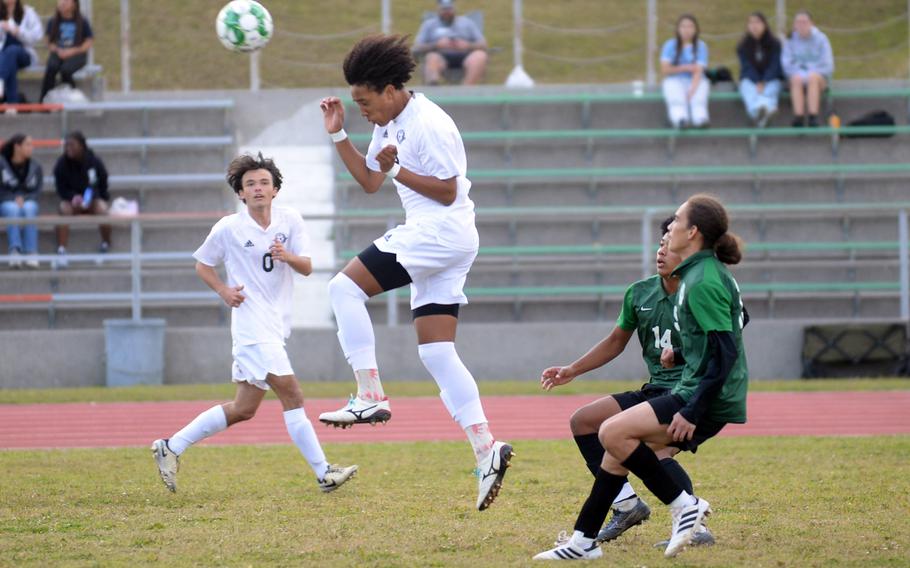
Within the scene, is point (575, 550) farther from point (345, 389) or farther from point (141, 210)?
point (141, 210)

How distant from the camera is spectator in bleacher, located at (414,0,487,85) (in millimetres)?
19953

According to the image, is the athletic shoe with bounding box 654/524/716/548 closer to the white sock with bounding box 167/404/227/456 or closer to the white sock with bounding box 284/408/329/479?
the white sock with bounding box 284/408/329/479

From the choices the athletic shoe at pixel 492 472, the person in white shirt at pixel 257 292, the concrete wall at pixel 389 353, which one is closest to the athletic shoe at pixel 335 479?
the person in white shirt at pixel 257 292

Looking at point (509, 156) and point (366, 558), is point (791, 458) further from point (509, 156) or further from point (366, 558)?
point (509, 156)

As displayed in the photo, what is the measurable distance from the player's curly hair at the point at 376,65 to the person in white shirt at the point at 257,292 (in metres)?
1.61

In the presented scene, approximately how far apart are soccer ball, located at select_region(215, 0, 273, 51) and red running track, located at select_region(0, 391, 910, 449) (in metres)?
3.23

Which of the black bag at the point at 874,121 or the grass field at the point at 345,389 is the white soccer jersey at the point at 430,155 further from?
the black bag at the point at 874,121

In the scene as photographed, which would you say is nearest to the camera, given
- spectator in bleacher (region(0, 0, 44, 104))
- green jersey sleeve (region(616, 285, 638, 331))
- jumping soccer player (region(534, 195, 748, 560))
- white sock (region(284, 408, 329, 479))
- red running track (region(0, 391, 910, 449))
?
jumping soccer player (region(534, 195, 748, 560))

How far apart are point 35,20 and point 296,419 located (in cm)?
1346

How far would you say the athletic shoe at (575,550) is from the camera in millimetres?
5508

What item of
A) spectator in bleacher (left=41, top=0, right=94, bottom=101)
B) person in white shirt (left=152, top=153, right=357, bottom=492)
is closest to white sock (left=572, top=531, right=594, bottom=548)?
person in white shirt (left=152, top=153, right=357, bottom=492)

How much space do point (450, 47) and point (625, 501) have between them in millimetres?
14735

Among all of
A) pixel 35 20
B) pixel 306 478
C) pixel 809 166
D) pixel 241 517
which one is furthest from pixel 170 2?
pixel 241 517

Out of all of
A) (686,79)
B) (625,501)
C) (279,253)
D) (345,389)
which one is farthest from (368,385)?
(686,79)
